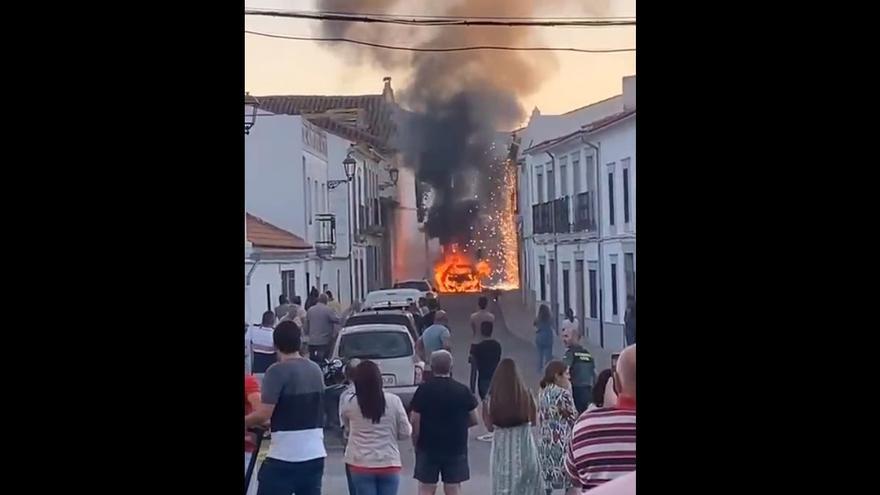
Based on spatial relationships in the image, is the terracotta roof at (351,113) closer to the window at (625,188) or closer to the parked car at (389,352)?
the parked car at (389,352)

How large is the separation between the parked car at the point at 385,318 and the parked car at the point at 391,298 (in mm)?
18

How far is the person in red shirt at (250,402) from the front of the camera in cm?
293

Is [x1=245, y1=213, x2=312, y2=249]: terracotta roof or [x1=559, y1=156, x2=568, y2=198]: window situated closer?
[x1=245, y1=213, x2=312, y2=249]: terracotta roof

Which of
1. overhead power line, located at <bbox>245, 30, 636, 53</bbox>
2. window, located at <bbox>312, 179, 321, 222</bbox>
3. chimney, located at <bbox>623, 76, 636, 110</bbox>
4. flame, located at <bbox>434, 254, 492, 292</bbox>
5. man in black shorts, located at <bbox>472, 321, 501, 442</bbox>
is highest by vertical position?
overhead power line, located at <bbox>245, 30, 636, 53</bbox>

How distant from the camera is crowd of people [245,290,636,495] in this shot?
300 centimetres

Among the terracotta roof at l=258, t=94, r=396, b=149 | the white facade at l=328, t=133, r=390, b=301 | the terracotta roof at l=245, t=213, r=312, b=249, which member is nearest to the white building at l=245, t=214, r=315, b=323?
the terracotta roof at l=245, t=213, r=312, b=249

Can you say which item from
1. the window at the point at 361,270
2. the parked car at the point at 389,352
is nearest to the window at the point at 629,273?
the parked car at the point at 389,352

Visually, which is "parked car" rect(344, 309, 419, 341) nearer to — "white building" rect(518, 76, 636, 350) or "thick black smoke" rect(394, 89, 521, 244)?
"thick black smoke" rect(394, 89, 521, 244)

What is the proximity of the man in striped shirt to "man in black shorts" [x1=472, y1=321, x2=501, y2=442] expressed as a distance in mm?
278

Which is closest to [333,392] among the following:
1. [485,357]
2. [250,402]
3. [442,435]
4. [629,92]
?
[250,402]
